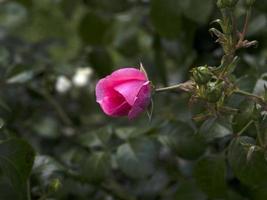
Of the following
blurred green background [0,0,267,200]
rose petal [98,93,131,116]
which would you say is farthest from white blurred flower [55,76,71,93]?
rose petal [98,93,131,116]

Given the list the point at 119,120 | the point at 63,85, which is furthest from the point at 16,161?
the point at 63,85

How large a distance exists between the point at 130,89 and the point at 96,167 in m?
0.37

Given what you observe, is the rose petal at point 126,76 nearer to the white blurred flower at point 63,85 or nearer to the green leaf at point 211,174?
the green leaf at point 211,174

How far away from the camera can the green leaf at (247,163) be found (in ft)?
2.99

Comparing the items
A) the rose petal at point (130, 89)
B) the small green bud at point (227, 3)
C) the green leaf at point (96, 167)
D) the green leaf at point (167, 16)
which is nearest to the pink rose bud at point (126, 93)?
the rose petal at point (130, 89)

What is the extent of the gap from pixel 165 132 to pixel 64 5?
0.64 metres

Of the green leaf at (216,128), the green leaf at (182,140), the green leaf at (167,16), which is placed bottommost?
the green leaf at (182,140)

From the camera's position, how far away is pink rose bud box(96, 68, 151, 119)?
81cm

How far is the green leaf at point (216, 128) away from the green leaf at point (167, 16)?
374mm

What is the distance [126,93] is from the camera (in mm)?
805

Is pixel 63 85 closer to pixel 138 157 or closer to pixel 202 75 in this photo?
pixel 138 157

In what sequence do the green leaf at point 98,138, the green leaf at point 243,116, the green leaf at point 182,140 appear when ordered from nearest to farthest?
the green leaf at point 243,116, the green leaf at point 182,140, the green leaf at point 98,138

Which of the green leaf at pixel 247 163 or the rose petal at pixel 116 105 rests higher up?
the rose petal at pixel 116 105

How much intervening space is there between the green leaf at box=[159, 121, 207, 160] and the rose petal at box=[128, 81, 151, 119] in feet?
0.74
